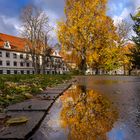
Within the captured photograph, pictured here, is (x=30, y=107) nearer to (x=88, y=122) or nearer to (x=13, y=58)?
(x=88, y=122)

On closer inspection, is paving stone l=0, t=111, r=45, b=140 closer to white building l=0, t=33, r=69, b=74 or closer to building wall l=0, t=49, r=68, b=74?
white building l=0, t=33, r=69, b=74

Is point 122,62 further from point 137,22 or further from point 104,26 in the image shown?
point 104,26

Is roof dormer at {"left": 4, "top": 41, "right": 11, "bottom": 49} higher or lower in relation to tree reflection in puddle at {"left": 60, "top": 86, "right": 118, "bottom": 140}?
higher

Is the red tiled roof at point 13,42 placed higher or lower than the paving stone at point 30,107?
higher

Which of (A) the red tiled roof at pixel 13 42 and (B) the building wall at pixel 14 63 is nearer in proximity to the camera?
(B) the building wall at pixel 14 63

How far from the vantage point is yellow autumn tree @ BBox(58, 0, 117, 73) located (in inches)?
1658

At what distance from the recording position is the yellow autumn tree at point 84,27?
138ft

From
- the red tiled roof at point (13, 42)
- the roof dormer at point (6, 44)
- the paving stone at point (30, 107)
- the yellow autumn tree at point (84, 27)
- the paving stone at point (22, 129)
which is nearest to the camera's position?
the paving stone at point (22, 129)

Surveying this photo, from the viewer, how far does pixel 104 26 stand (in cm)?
4388

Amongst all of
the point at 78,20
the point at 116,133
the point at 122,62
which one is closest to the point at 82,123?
the point at 116,133

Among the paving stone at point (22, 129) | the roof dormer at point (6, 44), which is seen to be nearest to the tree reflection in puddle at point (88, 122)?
the paving stone at point (22, 129)

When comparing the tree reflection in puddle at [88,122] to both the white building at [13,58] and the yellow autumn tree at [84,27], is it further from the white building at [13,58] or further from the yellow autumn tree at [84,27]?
the white building at [13,58]

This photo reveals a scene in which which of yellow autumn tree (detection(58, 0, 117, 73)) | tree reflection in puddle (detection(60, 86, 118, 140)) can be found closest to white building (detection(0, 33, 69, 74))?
yellow autumn tree (detection(58, 0, 117, 73))

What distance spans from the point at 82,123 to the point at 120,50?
52.0 m
